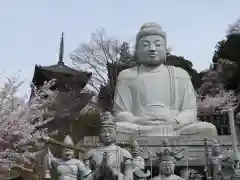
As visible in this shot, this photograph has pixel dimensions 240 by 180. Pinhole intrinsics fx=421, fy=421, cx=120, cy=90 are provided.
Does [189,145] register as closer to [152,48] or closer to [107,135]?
[107,135]

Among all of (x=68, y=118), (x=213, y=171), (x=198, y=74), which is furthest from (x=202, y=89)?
(x=213, y=171)

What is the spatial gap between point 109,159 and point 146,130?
302 centimetres

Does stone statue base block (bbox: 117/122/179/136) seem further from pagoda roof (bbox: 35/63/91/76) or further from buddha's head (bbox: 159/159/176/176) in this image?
pagoda roof (bbox: 35/63/91/76)

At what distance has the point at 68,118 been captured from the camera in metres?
17.6

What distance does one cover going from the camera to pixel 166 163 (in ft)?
17.1

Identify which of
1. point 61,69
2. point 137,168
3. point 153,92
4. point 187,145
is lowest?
point 137,168

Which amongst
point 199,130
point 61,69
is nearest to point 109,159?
point 199,130

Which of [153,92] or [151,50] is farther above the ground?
[151,50]

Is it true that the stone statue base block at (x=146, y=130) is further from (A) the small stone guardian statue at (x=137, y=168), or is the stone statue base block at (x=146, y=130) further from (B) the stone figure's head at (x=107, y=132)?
(B) the stone figure's head at (x=107, y=132)

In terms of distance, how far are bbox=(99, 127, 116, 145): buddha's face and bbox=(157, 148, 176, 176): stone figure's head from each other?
70cm

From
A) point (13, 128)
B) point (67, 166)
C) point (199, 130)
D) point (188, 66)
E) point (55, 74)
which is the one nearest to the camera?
point (67, 166)

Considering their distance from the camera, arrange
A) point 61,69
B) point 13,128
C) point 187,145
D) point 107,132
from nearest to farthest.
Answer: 1. point 107,132
2. point 187,145
3. point 13,128
4. point 61,69

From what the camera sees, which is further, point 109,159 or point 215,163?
point 215,163

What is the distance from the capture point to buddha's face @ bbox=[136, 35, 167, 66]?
377 inches
